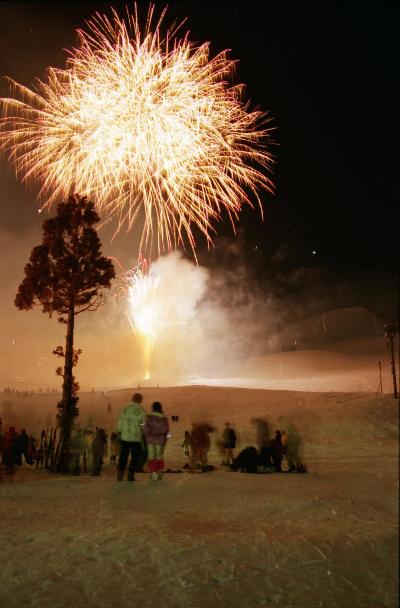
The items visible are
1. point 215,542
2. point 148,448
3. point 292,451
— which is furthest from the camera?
point 292,451

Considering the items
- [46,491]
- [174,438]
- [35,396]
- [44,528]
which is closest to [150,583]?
[44,528]

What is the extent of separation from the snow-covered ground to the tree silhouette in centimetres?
987

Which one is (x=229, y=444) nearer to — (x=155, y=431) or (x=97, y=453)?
(x=97, y=453)

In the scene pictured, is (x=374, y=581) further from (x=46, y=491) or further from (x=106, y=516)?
(x=46, y=491)

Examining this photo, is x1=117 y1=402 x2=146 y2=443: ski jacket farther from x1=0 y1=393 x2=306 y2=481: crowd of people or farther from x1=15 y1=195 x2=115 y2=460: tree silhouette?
x1=15 y1=195 x2=115 y2=460: tree silhouette

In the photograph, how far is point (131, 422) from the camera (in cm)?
1084

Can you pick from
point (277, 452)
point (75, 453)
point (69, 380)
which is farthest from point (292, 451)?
point (69, 380)

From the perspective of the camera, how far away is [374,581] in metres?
2.28

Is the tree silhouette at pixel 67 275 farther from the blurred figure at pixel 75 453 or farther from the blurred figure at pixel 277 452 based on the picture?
the blurred figure at pixel 277 452

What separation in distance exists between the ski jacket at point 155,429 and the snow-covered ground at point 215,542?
2.94 ft

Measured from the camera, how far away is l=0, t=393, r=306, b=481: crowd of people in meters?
10.8

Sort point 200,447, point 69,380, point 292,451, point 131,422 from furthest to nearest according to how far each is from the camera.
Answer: point 69,380 → point 200,447 → point 292,451 → point 131,422

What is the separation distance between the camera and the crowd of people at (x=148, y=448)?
35.5ft

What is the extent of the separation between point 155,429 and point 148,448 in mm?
624
